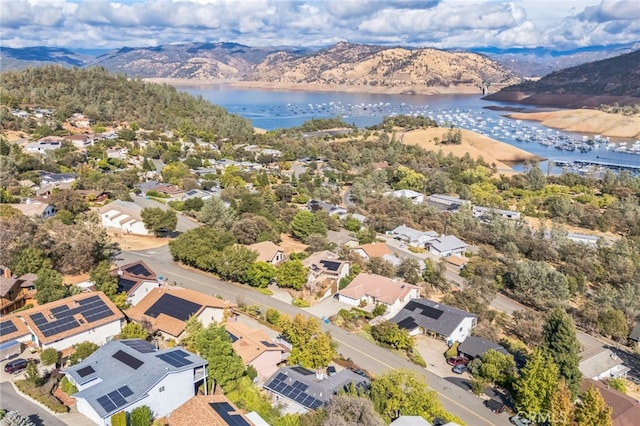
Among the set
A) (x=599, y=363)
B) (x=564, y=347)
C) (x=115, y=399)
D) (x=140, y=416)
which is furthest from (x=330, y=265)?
(x=140, y=416)

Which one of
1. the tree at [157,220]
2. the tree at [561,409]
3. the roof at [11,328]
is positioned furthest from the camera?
the tree at [157,220]

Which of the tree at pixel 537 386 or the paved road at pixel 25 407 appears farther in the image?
the tree at pixel 537 386

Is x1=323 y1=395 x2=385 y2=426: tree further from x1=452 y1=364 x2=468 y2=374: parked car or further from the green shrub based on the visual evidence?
the green shrub

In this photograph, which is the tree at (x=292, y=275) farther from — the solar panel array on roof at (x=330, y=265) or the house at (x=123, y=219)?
the house at (x=123, y=219)

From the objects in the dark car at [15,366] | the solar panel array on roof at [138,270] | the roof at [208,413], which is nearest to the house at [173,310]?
the solar panel array on roof at [138,270]

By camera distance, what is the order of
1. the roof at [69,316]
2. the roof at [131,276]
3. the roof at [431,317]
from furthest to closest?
1. the roof at [431,317]
2. the roof at [131,276]
3. the roof at [69,316]

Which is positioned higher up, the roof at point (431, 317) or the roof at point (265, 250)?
the roof at point (265, 250)

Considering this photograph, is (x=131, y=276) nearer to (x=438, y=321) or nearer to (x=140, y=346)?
(x=140, y=346)
